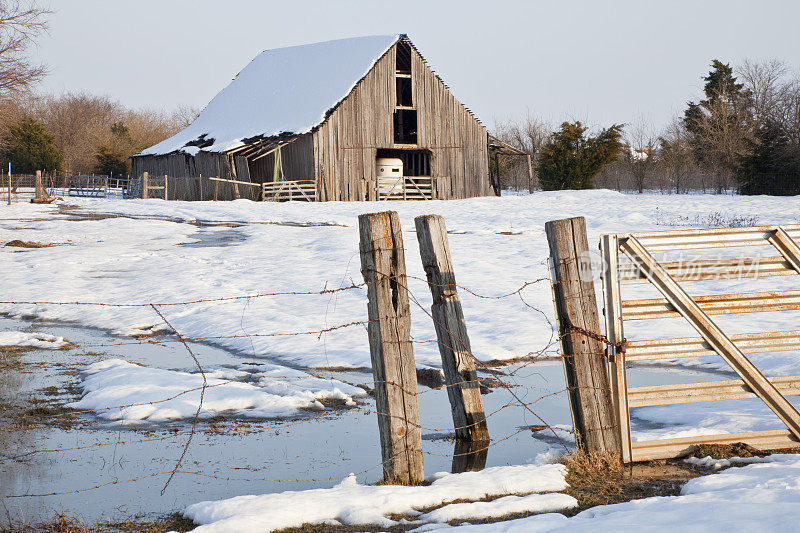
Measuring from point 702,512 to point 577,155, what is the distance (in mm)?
43703

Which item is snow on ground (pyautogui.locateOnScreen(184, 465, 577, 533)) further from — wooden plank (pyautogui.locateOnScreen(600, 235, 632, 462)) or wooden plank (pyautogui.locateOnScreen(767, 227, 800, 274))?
wooden plank (pyautogui.locateOnScreen(767, 227, 800, 274))

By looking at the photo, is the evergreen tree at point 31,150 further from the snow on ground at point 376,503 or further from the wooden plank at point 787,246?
the wooden plank at point 787,246

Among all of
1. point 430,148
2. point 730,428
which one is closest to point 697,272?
point 730,428

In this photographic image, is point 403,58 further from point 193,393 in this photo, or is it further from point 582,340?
point 582,340

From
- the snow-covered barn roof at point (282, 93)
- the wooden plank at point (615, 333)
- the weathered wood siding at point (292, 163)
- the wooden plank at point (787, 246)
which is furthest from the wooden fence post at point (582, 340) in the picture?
the weathered wood siding at point (292, 163)

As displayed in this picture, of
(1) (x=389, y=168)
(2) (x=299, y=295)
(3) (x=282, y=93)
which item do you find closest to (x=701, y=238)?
(2) (x=299, y=295)

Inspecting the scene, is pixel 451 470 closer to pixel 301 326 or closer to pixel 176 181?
pixel 301 326

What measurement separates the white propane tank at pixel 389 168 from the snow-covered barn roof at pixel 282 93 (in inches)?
166

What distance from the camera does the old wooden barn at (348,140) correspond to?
35.8 meters

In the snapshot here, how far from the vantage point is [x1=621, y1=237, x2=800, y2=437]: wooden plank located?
5.31 meters

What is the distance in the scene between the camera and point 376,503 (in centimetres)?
460

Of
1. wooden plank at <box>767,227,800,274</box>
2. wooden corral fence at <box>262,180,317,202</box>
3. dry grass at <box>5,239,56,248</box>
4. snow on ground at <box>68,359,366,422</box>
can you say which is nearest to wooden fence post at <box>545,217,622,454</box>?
wooden plank at <box>767,227,800,274</box>

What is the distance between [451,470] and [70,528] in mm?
2654

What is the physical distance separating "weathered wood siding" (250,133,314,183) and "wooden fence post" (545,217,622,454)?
30678mm
